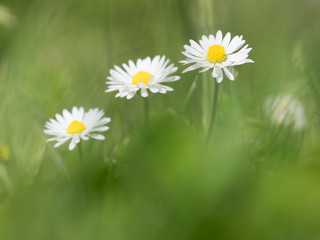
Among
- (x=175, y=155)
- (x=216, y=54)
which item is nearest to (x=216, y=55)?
(x=216, y=54)

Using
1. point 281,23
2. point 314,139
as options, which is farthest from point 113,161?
point 281,23

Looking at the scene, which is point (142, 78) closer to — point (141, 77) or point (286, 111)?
point (141, 77)

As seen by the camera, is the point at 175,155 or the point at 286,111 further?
the point at 286,111

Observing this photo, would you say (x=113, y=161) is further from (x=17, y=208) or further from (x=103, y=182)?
(x=17, y=208)

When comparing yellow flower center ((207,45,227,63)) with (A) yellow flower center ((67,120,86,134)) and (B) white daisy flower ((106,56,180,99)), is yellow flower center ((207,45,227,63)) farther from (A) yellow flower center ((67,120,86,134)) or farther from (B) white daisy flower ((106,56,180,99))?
(A) yellow flower center ((67,120,86,134))

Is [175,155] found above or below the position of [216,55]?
below

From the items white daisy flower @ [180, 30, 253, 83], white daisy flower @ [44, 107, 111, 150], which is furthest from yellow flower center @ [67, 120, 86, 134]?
white daisy flower @ [180, 30, 253, 83]
